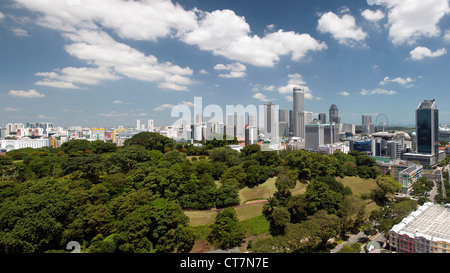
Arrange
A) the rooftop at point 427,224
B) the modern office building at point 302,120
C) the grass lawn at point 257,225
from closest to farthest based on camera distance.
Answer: the rooftop at point 427,224 < the grass lawn at point 257,225 < the modern office building at point 302,120

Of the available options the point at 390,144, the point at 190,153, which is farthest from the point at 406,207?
the point at 390,144

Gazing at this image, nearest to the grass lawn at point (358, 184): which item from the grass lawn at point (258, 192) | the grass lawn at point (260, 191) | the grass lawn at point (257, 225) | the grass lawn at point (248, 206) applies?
the grass lawn at point (248, 206)

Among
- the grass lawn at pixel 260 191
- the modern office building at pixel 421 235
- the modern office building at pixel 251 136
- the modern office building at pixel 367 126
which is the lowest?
the modern office building at pixel 421 235

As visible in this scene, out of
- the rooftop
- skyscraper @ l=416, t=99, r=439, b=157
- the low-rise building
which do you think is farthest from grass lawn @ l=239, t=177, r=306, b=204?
the low-rise building

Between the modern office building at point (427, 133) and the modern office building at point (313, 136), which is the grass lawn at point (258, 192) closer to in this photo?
the modern office building at point (427, 133)

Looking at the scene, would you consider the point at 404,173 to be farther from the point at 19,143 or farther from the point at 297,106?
the point at 19,143

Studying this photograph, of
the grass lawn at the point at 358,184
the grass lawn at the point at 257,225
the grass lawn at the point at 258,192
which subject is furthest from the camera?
the grass lawn at the point at 358,184
